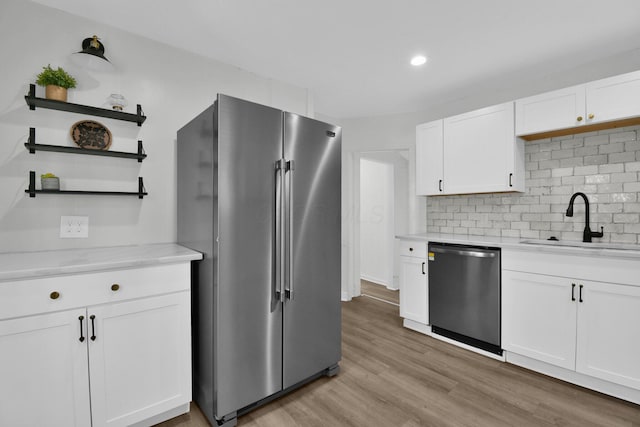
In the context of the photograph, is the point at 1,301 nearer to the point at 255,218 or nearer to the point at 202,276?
the point at 202,276

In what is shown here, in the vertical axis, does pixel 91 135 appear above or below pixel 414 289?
above

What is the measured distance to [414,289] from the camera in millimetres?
3086

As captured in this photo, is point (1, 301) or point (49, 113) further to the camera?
point (49, 113)

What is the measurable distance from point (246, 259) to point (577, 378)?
2524 mm

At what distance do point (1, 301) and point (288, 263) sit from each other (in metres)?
1.33

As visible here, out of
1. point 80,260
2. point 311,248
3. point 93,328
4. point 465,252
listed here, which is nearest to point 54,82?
point 80,260

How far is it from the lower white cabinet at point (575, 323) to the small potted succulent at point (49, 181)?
10.9 ft

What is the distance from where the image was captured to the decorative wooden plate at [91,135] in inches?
77.2

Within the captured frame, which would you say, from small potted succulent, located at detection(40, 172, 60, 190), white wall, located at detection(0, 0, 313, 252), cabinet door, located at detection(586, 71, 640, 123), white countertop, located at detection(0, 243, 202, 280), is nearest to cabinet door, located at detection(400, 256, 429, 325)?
cabinet door, located at detection(586, 71, 640, 123)

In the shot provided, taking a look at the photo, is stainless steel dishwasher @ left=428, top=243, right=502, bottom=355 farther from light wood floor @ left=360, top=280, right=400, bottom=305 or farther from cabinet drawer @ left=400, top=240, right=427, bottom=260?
light wood floor @ left=360, top=280, right=400, bottom=305

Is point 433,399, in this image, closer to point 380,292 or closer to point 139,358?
point 139,358

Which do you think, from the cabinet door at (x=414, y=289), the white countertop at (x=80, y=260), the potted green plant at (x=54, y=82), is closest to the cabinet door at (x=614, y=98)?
the cabinet door at (x=414, y=289)

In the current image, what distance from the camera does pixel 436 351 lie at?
105 inches

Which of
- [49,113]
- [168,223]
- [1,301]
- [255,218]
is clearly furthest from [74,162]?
[255,218]
